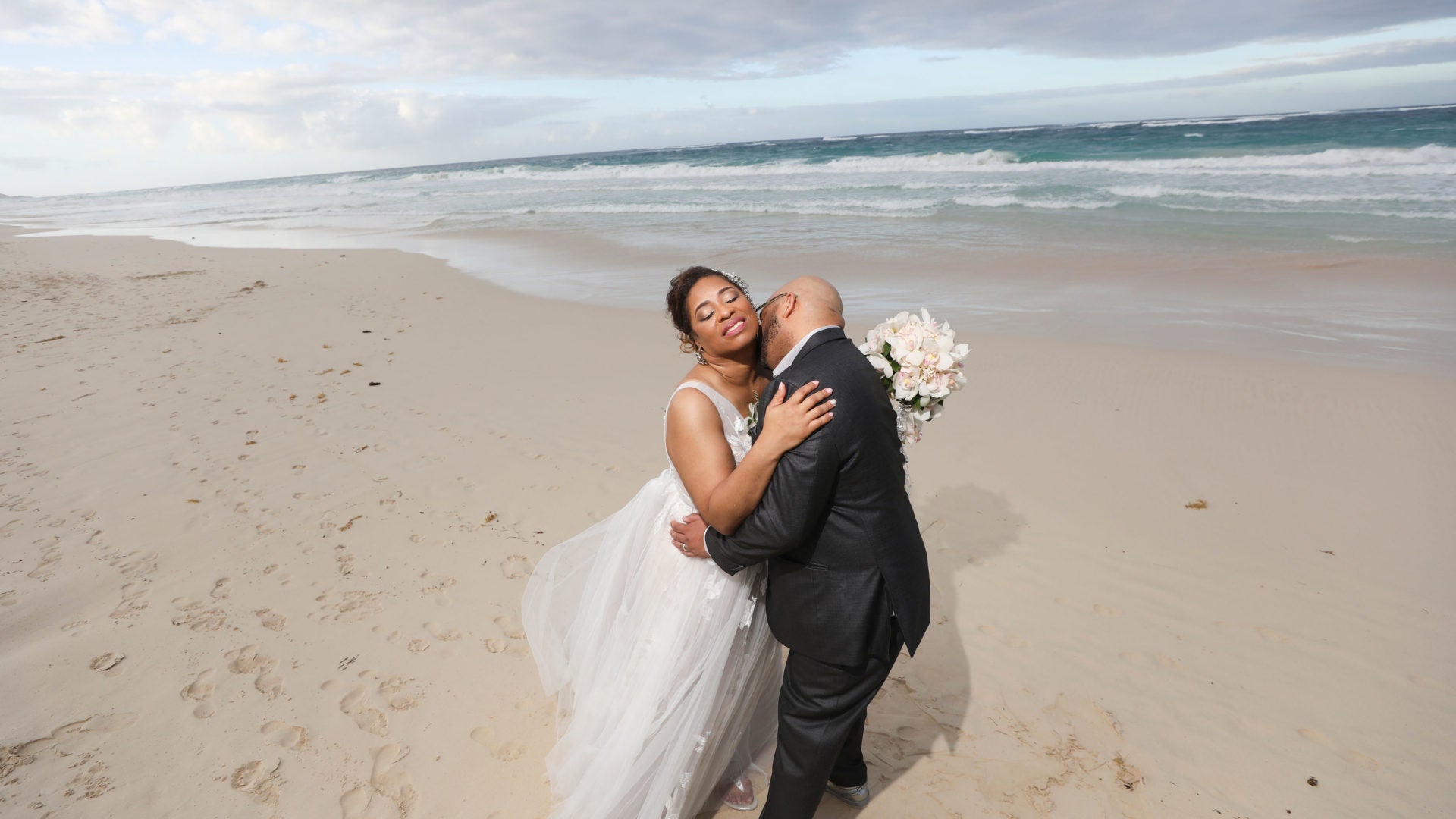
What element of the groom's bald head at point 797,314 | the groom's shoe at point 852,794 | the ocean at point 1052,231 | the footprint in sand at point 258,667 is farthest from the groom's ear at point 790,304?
the ocean at point 1052,231

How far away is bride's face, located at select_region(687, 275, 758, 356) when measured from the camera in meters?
2.38

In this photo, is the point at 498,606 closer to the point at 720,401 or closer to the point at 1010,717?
the point at 720,401

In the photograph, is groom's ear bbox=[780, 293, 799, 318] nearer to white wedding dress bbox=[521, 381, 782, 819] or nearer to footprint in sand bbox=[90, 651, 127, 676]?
white wedding dress bbox=[521, 381, 782, 819]

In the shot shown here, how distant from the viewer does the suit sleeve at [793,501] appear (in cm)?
190

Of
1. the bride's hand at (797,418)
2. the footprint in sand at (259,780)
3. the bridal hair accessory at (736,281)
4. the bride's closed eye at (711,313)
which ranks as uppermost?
the bridal hair accessory at (736,281)

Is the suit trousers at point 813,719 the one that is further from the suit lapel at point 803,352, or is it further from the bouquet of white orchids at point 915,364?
the suit lapel at point 803,352

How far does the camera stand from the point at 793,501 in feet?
6.38

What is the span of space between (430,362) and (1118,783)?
7.61 metres

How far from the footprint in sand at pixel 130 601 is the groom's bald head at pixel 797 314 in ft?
13.3

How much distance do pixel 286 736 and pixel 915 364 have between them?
3183 mm

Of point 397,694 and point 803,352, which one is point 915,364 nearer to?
point 803,352

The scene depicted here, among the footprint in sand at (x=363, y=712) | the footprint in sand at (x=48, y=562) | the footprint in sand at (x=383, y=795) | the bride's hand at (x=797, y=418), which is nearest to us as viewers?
the bride's hand at (x=797, y=418)

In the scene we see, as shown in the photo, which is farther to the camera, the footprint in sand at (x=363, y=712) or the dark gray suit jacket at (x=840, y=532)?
the footprint in sand at (x=363, y=712)

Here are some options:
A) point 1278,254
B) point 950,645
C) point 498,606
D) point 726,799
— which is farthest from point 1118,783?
point 1278,254
